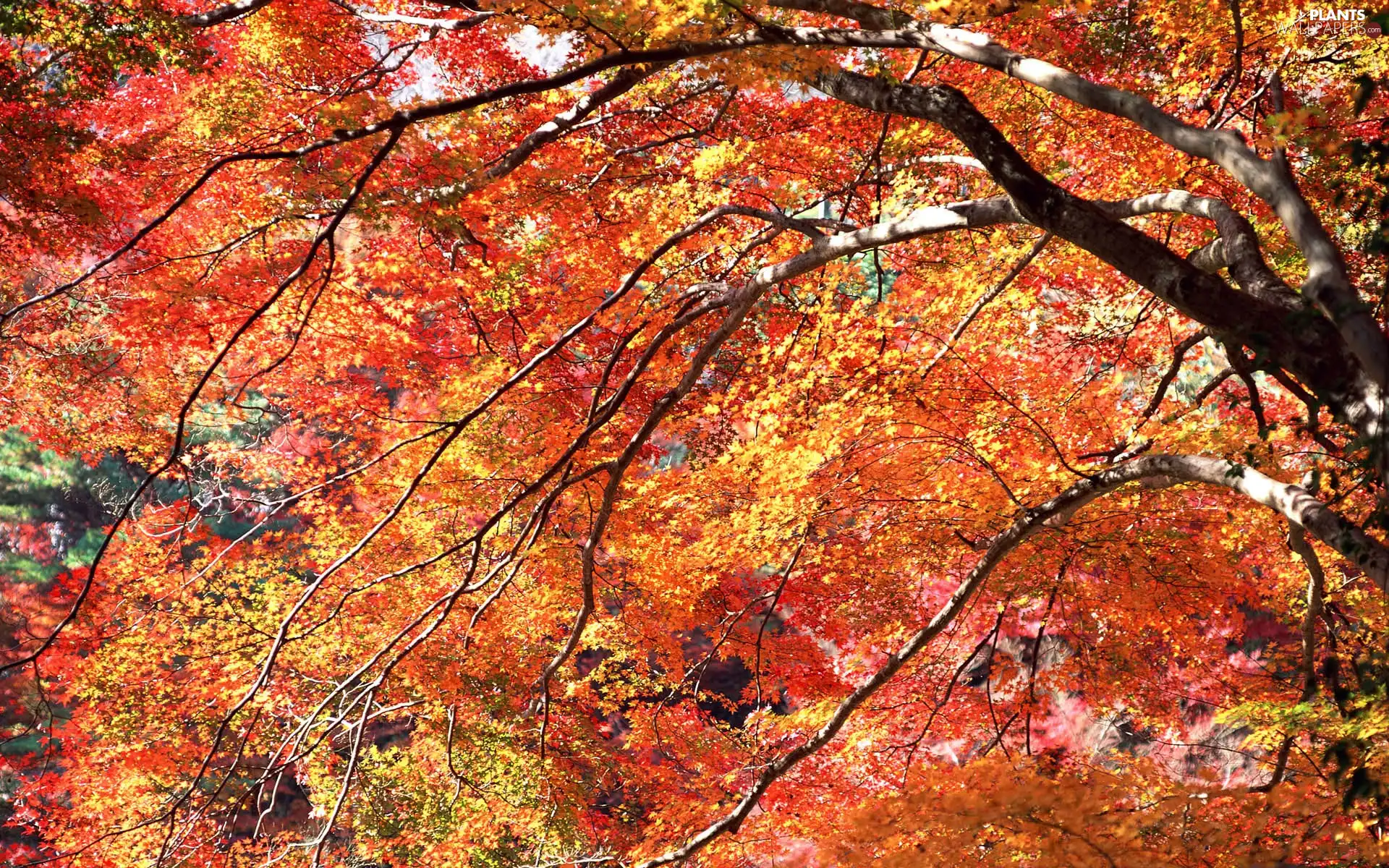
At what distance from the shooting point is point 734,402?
344 inches

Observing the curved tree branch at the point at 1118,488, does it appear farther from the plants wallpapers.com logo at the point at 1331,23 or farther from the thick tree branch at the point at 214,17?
the thick tree branch at the point at 214,17

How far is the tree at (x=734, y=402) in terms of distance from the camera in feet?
10.5

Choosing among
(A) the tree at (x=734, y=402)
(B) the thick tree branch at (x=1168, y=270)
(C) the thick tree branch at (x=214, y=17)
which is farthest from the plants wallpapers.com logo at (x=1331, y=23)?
(C) the thick tree branch at (x=214, y=17)

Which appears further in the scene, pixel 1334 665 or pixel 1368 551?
pixel 1334 665

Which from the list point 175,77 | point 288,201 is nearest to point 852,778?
point 288,201

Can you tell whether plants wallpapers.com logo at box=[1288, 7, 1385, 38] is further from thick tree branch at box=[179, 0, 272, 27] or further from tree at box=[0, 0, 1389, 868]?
thick tree branch at box=[179, 0, 272, 27]

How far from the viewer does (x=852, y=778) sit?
10258mm

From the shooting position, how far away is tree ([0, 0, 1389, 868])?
10.5 feet

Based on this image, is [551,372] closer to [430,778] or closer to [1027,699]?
[1027,699]

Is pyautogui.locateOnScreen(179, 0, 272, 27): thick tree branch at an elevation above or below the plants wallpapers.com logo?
below

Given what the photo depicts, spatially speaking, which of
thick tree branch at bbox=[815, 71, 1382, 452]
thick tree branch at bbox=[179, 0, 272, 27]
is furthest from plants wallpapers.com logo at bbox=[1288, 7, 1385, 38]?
thick tree branch at bbox=[179, 0, 272, 27]

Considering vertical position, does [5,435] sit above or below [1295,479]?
above

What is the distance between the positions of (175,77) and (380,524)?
29.8 ft

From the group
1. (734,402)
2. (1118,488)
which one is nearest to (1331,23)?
(1118,488)
